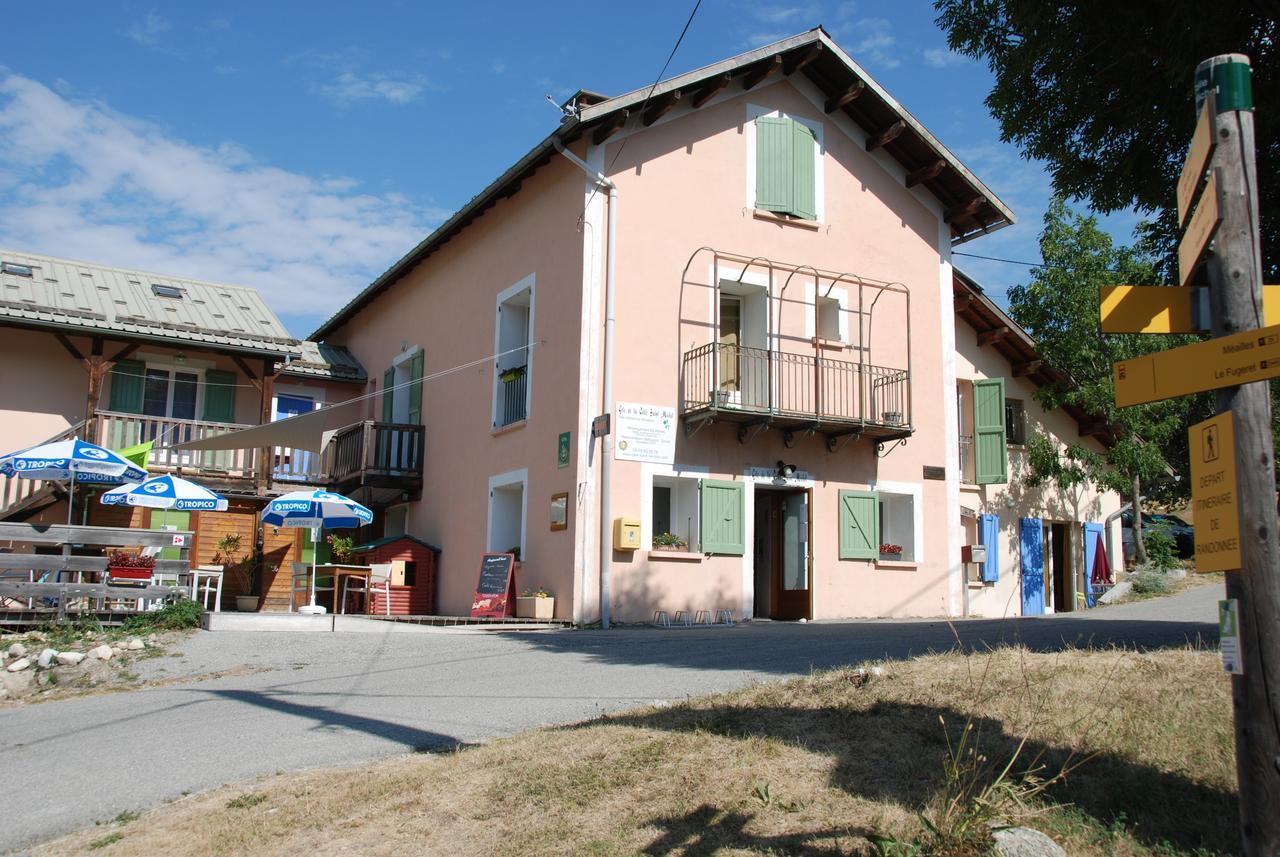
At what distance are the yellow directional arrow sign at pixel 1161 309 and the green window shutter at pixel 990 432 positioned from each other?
15.3 metres

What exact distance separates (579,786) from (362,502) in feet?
54.4

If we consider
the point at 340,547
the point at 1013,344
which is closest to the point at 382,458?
the point at 340,547

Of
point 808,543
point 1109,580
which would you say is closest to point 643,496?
point 808,543

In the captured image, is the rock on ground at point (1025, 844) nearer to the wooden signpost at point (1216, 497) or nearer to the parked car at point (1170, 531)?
the wooden signpost at point (1216, 497)

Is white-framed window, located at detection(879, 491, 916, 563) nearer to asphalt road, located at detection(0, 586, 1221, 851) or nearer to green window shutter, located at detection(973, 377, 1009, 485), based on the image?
green window shutter, located at detection(973, 377, 1009, 485)

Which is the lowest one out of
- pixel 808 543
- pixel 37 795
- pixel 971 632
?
pixel 37 795

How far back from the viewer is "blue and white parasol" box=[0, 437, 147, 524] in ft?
48.2

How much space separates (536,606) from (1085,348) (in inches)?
459

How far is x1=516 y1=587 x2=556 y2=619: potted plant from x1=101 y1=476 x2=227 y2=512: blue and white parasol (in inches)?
175

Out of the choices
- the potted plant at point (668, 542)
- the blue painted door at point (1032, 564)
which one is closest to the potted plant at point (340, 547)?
the potted plant at point (668, 542)

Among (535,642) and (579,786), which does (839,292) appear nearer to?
(535,642)

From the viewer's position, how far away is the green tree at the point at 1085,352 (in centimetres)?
2027

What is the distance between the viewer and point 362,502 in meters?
21.6

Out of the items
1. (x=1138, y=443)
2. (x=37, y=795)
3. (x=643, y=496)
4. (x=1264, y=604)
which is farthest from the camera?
(x=1138, y=443)
